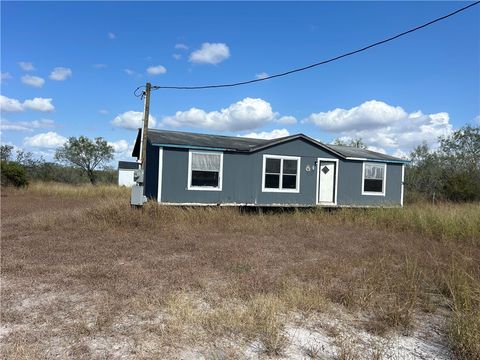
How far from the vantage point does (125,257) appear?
25.5 feet

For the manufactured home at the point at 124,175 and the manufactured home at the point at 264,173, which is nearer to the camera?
the manufactured home at the point at 264,173

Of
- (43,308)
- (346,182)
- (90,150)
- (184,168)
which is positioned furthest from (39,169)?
(43,308)

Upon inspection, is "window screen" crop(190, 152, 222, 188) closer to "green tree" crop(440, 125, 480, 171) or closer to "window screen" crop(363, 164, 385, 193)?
"window screen" crop(363, 164, 385, 193)

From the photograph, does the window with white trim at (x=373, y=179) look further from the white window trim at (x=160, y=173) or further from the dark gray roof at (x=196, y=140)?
the white window trim at (x=160, y=173)

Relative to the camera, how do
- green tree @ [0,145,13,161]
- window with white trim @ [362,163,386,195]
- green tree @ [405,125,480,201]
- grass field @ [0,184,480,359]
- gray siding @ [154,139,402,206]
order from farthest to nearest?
green tree @ [0,145,13,161]
green tree @ [405,125,480,201]
window with white trim @ [362,163,386,195]
gray siding @ [154,139,402,206]
grass field @ [0,184,480,359]

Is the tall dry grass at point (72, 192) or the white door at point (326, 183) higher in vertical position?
the white door at point (326, 183)

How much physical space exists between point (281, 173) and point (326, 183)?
207cm

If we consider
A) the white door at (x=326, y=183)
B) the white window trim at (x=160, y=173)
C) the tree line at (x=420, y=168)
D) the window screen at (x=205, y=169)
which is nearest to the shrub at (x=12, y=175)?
the tree line at (x=420, y=168)

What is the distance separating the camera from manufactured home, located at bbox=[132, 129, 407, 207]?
563 inches

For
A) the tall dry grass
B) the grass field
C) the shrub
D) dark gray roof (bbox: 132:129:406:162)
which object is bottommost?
the grass field

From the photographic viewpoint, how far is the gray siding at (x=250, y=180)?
14211 millimetres

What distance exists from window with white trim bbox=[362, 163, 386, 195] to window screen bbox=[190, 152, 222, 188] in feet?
20.5

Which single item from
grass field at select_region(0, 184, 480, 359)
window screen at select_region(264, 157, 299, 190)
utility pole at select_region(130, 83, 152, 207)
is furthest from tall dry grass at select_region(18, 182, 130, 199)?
grass field at select_region(0, 184, 480, 359)

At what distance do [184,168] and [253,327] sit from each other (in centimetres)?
1045
